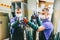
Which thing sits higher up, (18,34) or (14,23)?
(14,23)

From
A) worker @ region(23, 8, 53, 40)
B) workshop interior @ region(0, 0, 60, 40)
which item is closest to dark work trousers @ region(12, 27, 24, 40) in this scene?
workshop interior @ region(0, 0, 60, 40)

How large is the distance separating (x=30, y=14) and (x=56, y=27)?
270mm

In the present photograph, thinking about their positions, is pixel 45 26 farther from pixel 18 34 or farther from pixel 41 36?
pixel 18 34

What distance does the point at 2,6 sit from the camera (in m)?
1.37

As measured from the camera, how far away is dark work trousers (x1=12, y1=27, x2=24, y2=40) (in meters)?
1.26

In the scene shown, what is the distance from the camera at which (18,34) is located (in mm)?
1277

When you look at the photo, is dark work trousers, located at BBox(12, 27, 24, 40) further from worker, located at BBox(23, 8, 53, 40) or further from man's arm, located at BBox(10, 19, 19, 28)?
worker, located at BBox(23, 8, 53, 40)

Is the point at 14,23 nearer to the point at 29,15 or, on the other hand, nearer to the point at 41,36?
the point at 29,15

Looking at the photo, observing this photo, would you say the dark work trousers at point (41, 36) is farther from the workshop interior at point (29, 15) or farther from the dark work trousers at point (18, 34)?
the dark work trousers at point (18, 34)

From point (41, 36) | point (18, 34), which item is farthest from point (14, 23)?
point (41, 36)

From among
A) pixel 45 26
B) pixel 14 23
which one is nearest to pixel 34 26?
pixel 45 26

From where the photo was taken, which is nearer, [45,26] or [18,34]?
[45,26]

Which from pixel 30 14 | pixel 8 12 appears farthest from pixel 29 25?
pixel 8 12

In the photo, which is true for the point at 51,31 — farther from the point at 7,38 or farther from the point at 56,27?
the point at 7,38
